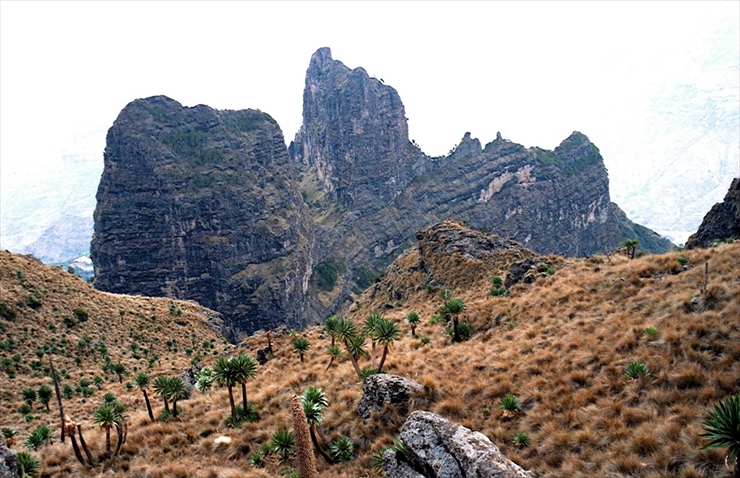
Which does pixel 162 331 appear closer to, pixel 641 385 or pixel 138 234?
pixel 641 385

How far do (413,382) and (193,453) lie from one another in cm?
1392

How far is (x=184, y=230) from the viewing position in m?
174

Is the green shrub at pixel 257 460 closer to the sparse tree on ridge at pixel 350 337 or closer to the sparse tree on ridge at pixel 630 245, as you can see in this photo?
the sparse tree on ridge at pixel 350 337

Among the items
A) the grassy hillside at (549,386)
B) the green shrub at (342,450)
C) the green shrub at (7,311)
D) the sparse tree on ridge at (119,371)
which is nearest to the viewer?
the grassy hillside at (549,386)

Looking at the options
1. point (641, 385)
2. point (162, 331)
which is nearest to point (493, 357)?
point (641, 385)

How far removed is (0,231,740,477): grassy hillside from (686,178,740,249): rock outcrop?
57.2 feet

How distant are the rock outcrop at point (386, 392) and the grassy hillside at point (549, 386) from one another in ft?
1.95

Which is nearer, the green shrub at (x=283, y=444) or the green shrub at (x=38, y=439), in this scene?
the green shrub at (x=283, y=444)

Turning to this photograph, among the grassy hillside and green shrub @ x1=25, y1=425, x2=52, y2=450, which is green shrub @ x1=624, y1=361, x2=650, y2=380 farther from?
green shrub @ x1=25, y1=425, x2=52, y2=450

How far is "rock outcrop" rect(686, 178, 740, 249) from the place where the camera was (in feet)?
152

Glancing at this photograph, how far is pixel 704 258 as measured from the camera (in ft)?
91.1

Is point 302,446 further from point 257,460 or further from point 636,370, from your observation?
point 636,370

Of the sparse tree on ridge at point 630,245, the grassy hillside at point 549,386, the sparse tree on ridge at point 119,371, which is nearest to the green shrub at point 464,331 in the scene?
the grassy hillside at point 549,386

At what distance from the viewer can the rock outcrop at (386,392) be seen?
23422mm
